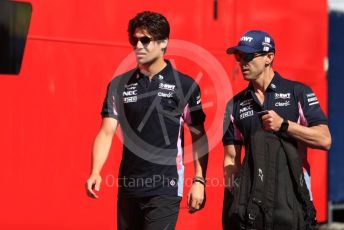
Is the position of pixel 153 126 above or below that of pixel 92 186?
above

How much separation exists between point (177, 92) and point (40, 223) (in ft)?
6.62

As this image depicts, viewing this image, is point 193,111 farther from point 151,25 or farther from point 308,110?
point 308,110

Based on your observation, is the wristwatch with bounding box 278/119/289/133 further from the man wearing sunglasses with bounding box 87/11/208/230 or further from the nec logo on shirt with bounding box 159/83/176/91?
the nec logo on shirt with bounding box 159/83/176/91

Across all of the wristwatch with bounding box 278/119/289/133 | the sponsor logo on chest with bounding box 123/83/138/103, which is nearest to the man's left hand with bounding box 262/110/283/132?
the wristwatch with bounding box 278/119/289/133

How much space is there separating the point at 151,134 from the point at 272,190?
35.3 inches

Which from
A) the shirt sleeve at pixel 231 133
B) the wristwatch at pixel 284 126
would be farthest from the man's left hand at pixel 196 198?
the wristwatch at pixel 284 126

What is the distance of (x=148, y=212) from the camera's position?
4.50 m

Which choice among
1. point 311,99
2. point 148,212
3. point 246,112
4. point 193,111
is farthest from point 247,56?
point 148,212

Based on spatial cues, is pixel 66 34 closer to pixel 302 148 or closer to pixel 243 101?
pixel 243 101

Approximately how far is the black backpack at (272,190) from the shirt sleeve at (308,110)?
0.17 m

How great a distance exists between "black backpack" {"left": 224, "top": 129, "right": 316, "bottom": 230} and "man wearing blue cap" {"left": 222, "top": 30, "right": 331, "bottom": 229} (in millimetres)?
27

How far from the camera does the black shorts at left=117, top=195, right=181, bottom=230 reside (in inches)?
176

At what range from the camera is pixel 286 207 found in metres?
3.97

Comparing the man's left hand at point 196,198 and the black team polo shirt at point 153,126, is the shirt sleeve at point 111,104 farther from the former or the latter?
the man's left hand at point 196,198
